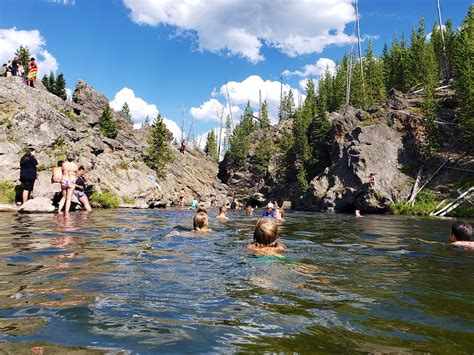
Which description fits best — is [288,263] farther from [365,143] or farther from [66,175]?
[365,143]

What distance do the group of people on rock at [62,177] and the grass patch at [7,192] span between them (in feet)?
5.62

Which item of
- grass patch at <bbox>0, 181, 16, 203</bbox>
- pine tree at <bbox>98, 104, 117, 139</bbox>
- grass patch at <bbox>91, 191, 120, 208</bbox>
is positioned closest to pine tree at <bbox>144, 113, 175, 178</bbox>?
pine tree at <bbox>98, 104, 117, 139</bbox>

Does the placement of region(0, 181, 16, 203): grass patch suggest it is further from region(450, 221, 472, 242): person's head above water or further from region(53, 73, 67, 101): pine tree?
region(53, 73, 67, 101): pine tree

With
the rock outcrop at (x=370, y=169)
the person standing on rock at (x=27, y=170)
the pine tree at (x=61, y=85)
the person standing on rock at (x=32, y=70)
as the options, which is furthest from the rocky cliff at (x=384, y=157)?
the pine tree at (x=61, y=85)

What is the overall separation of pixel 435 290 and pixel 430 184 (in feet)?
130

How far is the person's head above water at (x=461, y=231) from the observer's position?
9.81 metres

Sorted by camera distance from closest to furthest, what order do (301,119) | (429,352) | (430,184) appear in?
(429,352) < (430,184) < (301,119)

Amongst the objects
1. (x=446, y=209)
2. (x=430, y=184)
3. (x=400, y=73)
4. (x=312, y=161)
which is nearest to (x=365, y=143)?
(x=430, y=184)

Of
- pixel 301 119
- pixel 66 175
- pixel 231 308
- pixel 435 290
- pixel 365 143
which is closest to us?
pixel 231 308

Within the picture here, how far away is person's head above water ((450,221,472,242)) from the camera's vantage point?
386 inches

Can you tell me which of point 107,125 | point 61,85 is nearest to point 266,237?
point 107,125

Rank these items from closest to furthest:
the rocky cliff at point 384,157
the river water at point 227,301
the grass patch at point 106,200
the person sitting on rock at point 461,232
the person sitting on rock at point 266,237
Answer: the river water at point 227,301 < the person sitting on rock at point 266,237 < the person sitting on rock at point 461,232 < the grass patch at point 106,200 < the rocky cliff at point 384,157

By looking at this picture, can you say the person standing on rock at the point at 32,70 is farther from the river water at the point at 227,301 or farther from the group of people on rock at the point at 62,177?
the river water at the point at 227,301

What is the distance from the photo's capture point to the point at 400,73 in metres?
73.6
